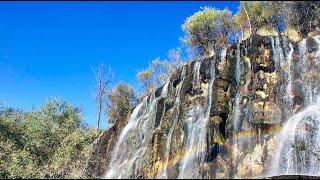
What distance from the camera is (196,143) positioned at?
41094 mm

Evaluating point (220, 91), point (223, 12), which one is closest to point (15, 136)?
point (220, 91)

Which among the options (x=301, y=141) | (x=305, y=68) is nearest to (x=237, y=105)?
(x=305, y=68)

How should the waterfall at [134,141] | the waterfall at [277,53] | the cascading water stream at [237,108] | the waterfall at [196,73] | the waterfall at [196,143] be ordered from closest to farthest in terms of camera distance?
the waterfall at [196,143], the cascading water stream at [237,108], the waterfall at [134,141], the waterfall at [277,53], the waterfall at [196,73]

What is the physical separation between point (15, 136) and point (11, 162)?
22.7ft

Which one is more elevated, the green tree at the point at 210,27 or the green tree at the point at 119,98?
the green tree at the point at 210,27

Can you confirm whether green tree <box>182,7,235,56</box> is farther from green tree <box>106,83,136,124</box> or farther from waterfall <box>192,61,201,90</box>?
waterfall <box>192,61,201,90</box>

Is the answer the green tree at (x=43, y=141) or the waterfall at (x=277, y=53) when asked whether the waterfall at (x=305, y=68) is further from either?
the green tree at (x=43, y=141)

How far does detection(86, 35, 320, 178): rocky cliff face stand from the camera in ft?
131

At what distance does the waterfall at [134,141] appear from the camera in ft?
140

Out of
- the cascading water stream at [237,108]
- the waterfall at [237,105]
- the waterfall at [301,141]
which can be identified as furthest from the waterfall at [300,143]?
the waterfall at [237,105]

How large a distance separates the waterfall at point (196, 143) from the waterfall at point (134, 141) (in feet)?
11.7

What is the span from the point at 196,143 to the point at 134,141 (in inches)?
289

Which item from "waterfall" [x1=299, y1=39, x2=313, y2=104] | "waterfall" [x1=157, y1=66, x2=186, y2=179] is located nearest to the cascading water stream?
"waterfall" [x1=157, y1=66, x2=186, y2=179]

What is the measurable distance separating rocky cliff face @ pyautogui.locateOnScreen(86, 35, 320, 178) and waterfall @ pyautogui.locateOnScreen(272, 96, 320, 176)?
349 mm
